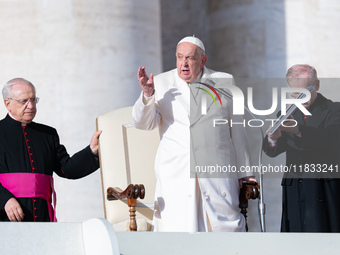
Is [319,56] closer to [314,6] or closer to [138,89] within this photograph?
[314,6]

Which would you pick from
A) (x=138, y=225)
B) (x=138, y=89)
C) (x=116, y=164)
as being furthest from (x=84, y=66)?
(x=138, y=225)

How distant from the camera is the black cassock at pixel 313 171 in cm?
461

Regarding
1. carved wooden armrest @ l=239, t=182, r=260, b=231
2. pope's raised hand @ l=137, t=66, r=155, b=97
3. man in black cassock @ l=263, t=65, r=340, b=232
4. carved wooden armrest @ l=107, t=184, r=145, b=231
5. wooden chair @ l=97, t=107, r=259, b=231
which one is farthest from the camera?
wooden chair @ l=97, t=107, r=259, b=231

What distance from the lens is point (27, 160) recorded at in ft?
15.9

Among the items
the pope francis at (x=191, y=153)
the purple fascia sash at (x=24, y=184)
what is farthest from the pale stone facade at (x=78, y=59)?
the pope francis at (x=191, y=153)

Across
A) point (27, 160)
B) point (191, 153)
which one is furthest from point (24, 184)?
point (191, 153)

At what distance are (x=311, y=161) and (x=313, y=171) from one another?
0.19ft

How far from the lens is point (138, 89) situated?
7.21 metres

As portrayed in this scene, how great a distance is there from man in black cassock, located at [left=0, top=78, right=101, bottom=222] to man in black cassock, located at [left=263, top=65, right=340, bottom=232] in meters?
1.13

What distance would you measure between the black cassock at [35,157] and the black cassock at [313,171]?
1055 millimetres

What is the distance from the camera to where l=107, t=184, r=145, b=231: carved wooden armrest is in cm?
471

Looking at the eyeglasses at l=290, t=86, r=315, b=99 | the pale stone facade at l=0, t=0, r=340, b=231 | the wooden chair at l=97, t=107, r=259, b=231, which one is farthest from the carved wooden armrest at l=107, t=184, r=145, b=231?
the pale stone facade at l=0, t=0, r=340, b=231

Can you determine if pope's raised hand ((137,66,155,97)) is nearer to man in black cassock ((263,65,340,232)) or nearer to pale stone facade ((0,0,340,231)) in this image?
man in black cassock ((263,65,340,232))

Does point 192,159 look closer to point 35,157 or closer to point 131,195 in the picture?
point 131,195
